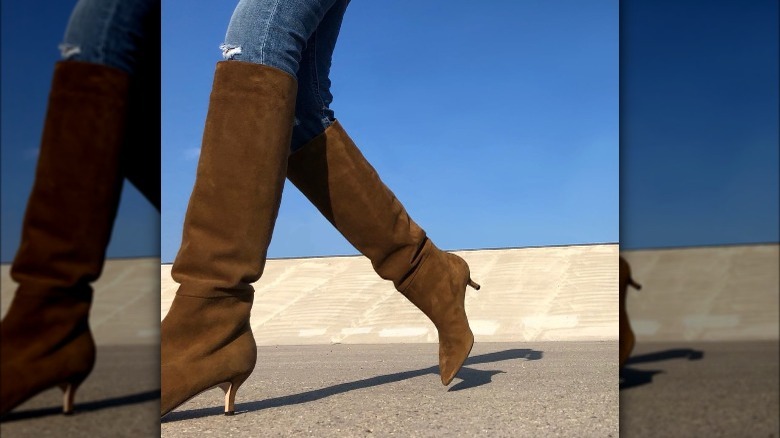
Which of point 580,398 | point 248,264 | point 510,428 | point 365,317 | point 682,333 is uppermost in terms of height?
point 682,333

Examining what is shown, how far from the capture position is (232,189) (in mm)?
1354

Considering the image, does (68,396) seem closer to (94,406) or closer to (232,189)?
(94,406)

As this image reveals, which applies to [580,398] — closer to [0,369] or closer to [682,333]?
[682,333]

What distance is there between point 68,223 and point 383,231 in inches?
53.0

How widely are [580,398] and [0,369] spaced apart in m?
1.45

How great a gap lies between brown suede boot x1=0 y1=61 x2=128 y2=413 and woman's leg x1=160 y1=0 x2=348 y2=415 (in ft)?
2.72

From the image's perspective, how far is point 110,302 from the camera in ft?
1.66

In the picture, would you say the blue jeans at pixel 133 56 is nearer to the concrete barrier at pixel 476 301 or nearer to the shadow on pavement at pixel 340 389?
the shadow on pavement at pixel 340 389

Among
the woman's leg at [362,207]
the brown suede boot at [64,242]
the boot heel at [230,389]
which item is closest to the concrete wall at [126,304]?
the brown suede boot at [64,242]

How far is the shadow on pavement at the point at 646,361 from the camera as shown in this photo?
1.70ft

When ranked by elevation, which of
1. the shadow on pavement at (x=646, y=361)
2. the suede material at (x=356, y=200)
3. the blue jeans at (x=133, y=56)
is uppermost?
the blue jeans at (x=133, y=56)

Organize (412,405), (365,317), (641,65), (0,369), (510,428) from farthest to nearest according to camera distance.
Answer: (365,317), (412,405), (510,428), (641,65), (0,369)

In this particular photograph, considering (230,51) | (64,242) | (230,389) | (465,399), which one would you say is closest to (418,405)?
(465,399)

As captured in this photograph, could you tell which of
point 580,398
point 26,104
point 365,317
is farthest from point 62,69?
point 365,317
